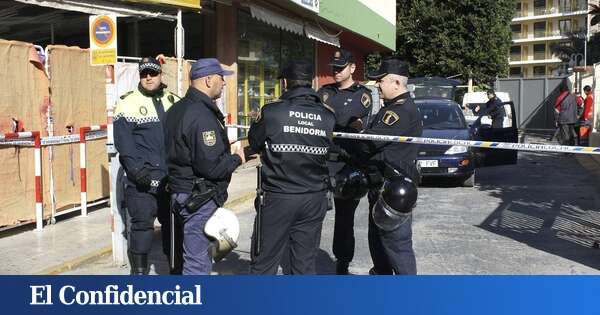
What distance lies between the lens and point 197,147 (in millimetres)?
4094

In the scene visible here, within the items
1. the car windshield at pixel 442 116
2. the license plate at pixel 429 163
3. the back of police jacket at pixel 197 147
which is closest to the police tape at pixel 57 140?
the back of police jacket at pixel 197 147

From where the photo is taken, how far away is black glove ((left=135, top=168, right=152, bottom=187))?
16.3ft

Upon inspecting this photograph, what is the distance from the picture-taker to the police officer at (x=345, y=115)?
5348mm

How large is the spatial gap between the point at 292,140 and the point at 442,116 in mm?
8786

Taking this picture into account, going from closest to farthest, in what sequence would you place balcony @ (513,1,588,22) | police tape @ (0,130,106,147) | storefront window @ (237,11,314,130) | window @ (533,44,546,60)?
police tape @ (0,130,106,147) < storefront window @ (237,11,314,130) < balcony @ (513,1,588,22) < window @ (533,44,546,60)

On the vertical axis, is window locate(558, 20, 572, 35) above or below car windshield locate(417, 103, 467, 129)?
above

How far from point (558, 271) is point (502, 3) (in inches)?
1190

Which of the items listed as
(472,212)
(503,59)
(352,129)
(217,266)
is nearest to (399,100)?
(352,129)

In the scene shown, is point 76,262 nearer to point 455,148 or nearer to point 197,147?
point 197,147

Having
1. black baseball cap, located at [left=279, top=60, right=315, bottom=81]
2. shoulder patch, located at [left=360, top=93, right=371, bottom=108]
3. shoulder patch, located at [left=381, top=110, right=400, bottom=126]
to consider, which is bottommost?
shoulder patch, located at [left=381, top=110, right=400, bottom=126]

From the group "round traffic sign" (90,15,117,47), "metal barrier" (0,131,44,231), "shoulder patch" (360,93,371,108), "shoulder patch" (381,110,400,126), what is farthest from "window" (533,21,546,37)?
"shoulder patch" (381,110,400,126)

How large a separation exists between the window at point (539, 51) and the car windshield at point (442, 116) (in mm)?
86765

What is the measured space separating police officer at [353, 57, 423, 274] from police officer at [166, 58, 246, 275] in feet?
3.58

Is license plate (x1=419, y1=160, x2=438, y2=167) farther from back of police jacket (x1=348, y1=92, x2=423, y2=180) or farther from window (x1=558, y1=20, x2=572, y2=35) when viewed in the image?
window (x1=558, y1=20, x2=572, y2=35)
